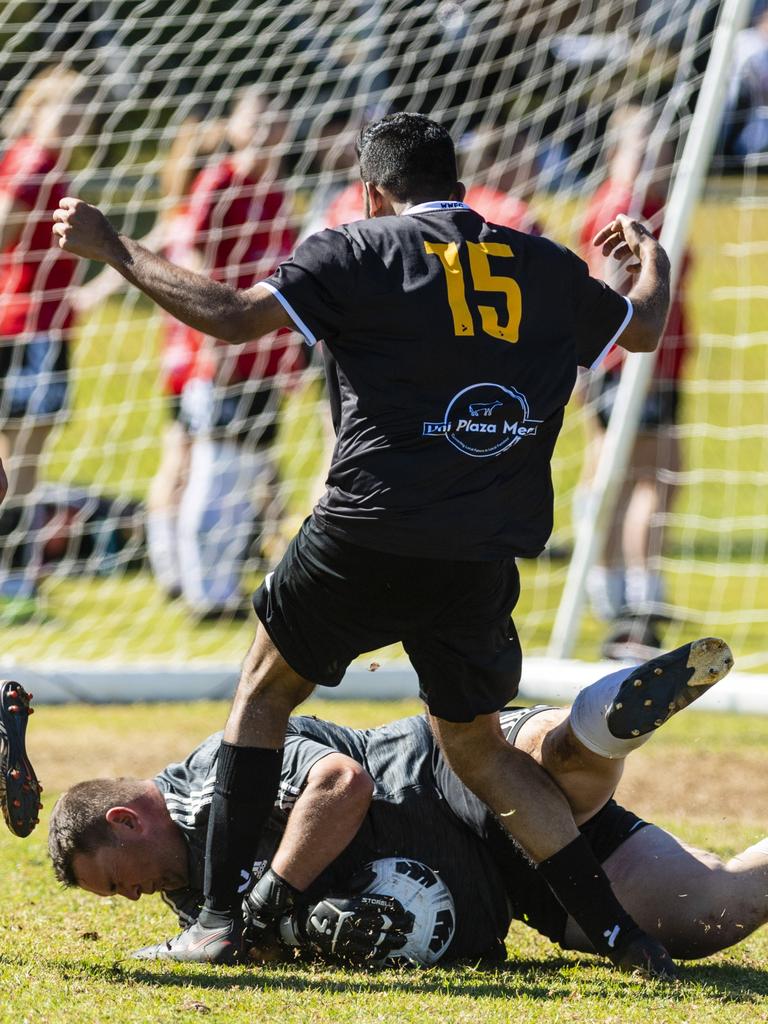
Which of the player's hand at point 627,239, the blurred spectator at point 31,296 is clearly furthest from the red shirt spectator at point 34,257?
the player's hand at point 627,239

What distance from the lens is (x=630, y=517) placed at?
8492 millimetres

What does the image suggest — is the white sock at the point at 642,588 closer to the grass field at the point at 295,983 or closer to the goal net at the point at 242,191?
the goal net at the point at 242,191

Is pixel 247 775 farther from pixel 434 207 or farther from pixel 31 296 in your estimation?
pixel 31 296

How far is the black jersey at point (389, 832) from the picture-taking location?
3697mm

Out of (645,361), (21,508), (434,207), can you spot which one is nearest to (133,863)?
(434,207)

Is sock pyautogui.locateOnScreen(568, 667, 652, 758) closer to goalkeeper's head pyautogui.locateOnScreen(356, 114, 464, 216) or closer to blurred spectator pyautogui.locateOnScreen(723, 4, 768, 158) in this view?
goalkeeper's head pyautogui.locateOnScreen(356, 114, 464, 216)

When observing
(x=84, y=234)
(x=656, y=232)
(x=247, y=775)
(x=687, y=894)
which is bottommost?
(x=656, y=232)

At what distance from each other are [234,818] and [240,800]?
0.05 metres

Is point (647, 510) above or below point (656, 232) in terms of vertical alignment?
below

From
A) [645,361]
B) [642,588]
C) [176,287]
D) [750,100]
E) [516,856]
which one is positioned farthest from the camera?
[750,100]

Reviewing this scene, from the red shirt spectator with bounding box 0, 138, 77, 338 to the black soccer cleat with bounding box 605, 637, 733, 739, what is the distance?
16.8 ft

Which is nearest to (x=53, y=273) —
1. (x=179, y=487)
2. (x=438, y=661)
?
(x=179, y=487)

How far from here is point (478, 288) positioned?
349cm

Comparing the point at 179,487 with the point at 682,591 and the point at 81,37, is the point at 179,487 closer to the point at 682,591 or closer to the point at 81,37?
the point at 81,37
